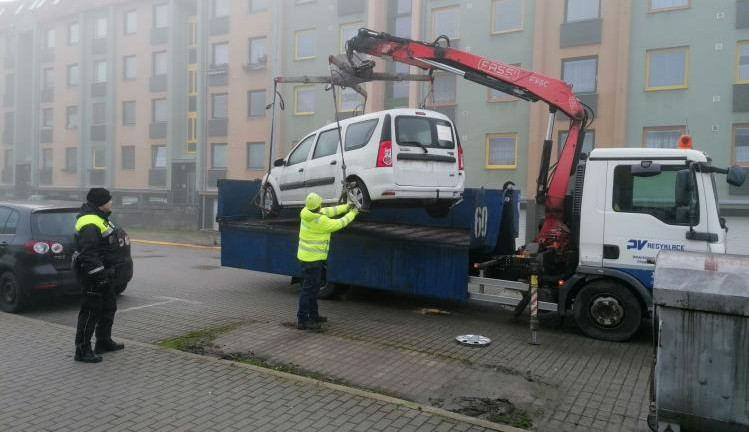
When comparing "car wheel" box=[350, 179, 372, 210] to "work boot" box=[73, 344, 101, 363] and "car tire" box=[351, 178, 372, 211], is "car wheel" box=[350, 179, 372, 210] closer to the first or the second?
"car tire" box=[351, 178, 372, 211]

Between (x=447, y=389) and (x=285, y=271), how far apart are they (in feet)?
16.1

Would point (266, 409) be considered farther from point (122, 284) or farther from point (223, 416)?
point (122, 284)

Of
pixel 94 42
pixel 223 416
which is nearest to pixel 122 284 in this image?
pixel 223 416

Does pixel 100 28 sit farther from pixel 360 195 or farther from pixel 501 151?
pixel 360 195

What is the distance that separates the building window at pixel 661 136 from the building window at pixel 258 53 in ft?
59.6

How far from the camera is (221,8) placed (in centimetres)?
3122

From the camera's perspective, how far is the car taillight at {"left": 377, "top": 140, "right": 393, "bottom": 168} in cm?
766

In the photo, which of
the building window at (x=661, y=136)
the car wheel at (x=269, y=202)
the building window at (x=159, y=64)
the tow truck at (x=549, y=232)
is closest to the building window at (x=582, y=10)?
the building window at (x=661, y=136)

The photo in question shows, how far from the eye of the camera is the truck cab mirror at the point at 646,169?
266 inches

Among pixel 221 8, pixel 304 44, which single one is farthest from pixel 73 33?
pixel 304 44

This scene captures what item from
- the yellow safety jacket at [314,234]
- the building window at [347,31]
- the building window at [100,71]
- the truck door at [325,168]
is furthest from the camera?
the building window at [100,71]

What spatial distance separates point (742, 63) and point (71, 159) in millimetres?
38320

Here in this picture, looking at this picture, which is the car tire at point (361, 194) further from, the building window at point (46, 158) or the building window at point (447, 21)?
the building window at point (46, 158)

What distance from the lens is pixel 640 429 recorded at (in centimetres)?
443
